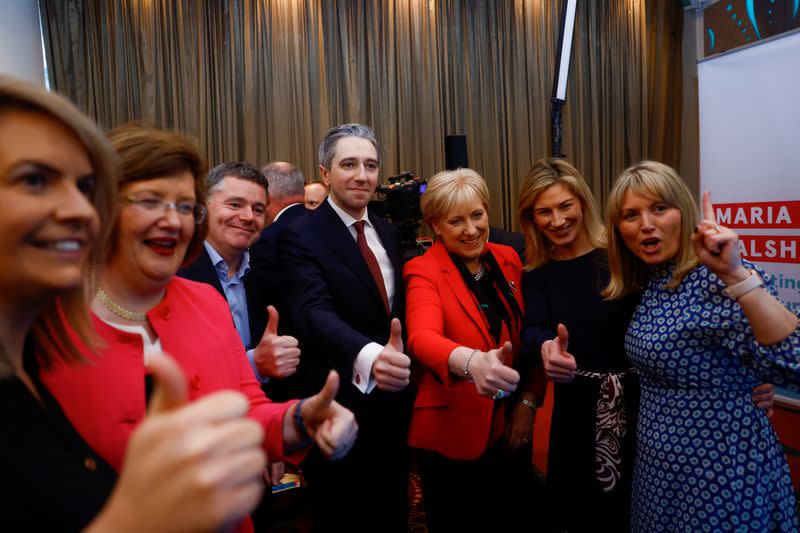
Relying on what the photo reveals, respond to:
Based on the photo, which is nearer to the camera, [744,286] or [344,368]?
[744,286]

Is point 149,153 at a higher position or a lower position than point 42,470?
higher

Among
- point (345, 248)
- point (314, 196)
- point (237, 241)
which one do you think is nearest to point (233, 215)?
point (237, 241)

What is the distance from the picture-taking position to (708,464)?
1.43m

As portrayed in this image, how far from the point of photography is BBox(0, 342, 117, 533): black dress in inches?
22.1

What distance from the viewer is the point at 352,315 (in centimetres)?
200

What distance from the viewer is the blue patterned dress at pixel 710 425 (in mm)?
1408

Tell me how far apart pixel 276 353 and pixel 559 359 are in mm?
842

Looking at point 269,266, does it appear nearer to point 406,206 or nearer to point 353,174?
point 353,174

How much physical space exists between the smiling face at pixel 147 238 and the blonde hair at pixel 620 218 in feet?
4.22

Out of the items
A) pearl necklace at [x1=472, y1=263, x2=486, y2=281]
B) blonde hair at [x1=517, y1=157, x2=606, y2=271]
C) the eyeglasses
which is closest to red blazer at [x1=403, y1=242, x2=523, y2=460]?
pearl necklace at [x1=472, y1=263, x2=486, y2=281]

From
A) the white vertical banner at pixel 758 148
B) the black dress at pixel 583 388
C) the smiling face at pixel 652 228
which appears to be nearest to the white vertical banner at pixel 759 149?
the white vertical banner at pixel 758 148

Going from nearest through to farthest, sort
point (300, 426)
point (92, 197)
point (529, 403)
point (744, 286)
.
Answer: point (92, 197) → point (300, 426) → point (744, 286) → point (529, 403)

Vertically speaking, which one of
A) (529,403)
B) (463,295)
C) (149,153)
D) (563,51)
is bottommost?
(529,403)

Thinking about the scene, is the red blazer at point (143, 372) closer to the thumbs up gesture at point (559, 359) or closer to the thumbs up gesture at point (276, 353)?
the thumbs up gesture at point (276, 353)
